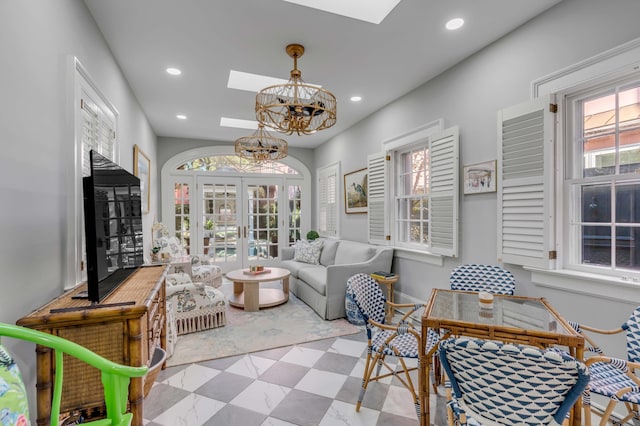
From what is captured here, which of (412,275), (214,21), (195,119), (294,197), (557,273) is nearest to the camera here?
(557,273)

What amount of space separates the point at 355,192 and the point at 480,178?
97.8 inches

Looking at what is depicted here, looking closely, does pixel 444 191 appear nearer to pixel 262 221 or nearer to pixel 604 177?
pixel 604 177

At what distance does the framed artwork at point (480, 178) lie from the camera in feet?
9.02

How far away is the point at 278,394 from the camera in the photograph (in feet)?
7.38

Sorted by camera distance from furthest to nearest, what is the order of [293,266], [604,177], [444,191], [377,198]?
[293,266]
[377,198]
[444,191]
[604,177]

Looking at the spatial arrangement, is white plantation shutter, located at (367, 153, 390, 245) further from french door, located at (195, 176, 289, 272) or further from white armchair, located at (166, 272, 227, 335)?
french door, located at (195, 176, 289, 272)

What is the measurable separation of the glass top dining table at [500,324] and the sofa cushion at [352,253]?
2.23 metres

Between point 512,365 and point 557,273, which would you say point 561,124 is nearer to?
point 557,273

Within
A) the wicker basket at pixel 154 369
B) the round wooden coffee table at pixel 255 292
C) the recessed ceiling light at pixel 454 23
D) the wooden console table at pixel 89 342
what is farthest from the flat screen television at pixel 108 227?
the recessed ceiling light at pixel 454 23

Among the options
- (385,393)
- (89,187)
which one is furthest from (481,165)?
(89,187)

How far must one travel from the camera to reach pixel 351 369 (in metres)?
2.61

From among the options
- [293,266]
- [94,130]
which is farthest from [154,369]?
[293,266]

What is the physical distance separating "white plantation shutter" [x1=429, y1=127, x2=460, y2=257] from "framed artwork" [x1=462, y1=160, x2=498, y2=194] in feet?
0.44

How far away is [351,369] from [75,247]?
2249mm
